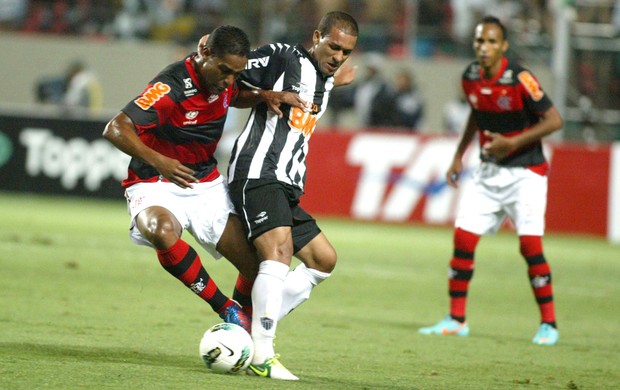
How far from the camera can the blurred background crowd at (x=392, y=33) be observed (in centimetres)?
2005

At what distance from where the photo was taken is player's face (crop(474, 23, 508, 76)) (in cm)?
839

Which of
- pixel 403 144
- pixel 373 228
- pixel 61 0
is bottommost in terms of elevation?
pixel 373 228

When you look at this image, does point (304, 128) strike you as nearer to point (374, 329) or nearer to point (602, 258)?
point (374, 329)

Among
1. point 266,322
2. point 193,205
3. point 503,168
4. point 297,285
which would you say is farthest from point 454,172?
A: point 266,322

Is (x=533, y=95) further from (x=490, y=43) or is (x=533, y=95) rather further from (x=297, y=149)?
(x=297, y=149)

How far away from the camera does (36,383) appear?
5168mm

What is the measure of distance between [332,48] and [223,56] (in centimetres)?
71

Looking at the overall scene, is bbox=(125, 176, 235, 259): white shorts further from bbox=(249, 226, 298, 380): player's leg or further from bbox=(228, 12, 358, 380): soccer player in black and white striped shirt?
bbox=(249, 226, 298, 380): player's leg

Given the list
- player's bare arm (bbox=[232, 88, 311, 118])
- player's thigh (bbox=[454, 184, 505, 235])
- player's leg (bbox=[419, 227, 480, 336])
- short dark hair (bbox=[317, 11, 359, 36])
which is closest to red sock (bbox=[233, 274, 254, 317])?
player's bare arm (bbox=[232, 88, 311, 118])

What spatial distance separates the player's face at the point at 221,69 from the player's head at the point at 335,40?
569mm

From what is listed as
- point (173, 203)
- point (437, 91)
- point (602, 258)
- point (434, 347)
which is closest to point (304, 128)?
point (173, 203)

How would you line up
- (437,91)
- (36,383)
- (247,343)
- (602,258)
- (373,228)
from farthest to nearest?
1. (437,91)
2. (373,228)
3. (602,258)
4. (247,343)
5. (36,383)

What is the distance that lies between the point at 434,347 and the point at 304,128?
1.94 meters

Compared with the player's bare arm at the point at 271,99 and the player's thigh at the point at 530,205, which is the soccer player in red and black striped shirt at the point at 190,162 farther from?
the player's thigh at the point at 530,205
